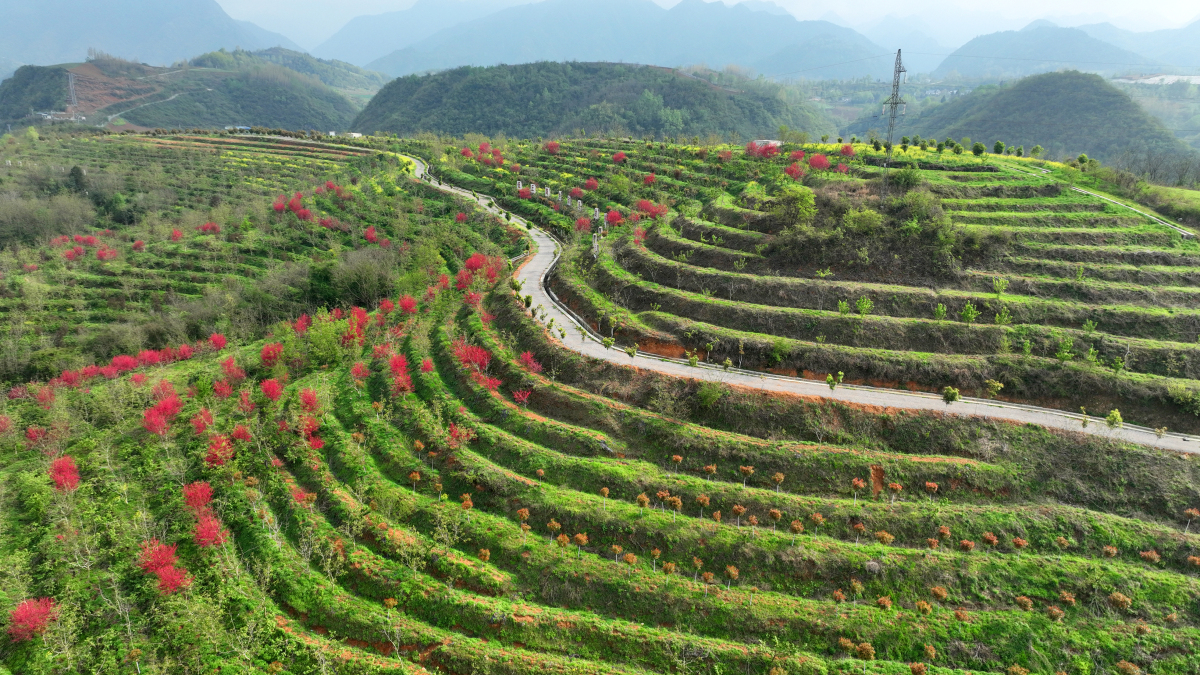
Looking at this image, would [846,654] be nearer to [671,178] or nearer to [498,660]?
[498,660]

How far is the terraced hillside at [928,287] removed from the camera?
4212 centimetres

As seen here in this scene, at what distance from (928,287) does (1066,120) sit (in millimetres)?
138327

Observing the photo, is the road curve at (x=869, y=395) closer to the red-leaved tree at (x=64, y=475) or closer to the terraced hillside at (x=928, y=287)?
the terraced hillside at (x=928, y=287)

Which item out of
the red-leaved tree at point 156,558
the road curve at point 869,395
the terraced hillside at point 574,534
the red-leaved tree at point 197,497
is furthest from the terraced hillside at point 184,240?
the red-leaved tree at point 156,558

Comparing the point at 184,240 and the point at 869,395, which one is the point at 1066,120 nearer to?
the point at 869,395

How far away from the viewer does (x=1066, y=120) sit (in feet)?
457

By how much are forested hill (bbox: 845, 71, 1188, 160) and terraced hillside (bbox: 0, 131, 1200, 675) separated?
130969mm

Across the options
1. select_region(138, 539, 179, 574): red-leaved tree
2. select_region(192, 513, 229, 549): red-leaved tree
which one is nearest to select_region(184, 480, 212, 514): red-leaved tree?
select_region(192, 513, 229, 549): red-leaved tree

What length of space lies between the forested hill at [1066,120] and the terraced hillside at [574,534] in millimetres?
130969

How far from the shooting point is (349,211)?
98188 mm

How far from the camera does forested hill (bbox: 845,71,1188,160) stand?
413 feet

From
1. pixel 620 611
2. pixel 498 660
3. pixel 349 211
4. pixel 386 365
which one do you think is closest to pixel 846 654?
pixel 620 611

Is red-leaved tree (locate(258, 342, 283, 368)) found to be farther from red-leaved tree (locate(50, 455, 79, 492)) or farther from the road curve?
the road curve

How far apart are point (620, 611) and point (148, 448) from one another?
4286 cm
